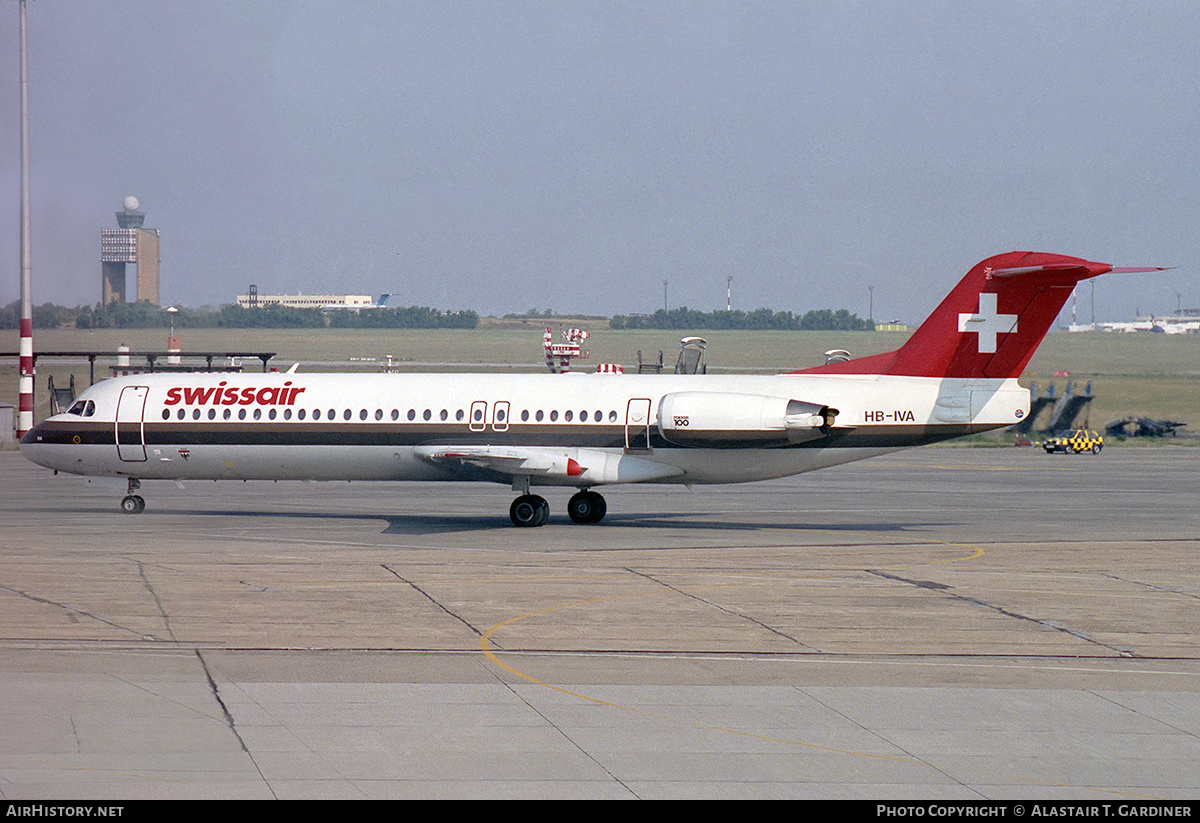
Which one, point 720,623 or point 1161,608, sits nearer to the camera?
point 720,623

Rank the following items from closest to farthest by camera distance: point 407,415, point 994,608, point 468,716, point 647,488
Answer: point 468,716, point 994,608, point 407,415, point 647,488

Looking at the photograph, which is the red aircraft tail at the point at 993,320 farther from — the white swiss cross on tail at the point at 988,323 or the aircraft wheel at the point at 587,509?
the aircraft wheel at the point at 587,509

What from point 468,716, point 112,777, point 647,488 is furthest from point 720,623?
point 647,488

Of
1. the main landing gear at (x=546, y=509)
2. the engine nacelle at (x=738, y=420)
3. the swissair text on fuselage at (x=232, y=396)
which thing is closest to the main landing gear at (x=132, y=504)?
the swissair text on fuselage at (x=232, y=396)

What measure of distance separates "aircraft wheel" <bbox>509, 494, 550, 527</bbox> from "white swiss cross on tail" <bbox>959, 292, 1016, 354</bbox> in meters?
9.45

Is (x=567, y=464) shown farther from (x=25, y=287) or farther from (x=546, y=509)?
(x=25, y=287)

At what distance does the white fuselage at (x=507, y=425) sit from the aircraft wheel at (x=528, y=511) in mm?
468

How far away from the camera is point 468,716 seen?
452 inches

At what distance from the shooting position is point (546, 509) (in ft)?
92.6

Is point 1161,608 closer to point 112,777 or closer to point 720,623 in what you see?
point 720,623

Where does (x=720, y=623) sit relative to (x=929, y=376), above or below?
below

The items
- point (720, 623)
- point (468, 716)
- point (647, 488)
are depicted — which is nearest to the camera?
point (468, 716)

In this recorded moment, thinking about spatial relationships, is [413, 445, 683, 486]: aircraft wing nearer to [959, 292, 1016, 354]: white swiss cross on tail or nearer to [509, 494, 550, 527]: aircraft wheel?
[509, 494, 550, 527]: aircraft wheel
